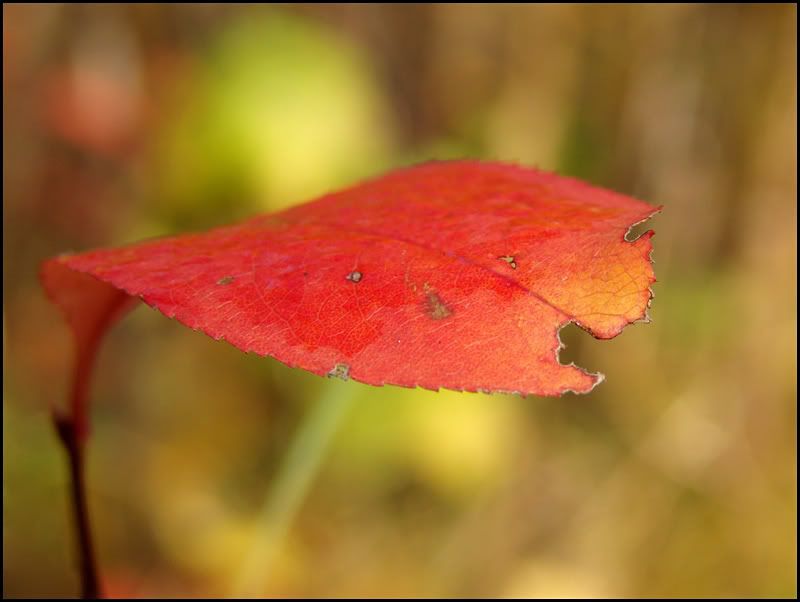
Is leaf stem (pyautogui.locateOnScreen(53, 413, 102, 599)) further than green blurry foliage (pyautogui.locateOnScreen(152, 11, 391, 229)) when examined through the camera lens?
No

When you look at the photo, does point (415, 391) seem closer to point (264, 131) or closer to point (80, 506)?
point (264, 131)

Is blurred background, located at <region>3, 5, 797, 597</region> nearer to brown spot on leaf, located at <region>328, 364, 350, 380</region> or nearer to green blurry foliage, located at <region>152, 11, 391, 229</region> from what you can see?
green blurry foliage, located at <region>152, 11, 391, 229</region>

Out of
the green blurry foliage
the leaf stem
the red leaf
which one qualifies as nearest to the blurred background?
the green blurry foliage

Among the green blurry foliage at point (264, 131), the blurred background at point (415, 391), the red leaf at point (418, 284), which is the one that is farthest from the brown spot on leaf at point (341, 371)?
the green blurry foliage at point (264, 131)

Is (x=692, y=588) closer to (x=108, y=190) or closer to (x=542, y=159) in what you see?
(x=542, y=159)

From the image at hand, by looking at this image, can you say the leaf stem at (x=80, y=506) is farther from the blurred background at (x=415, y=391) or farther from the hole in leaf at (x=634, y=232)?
the blurred background at (x=415, y=391)

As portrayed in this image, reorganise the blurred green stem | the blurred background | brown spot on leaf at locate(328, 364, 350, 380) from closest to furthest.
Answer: brown spot on leaf at locate(328, 364, 350, 380), the blurred green stem, the blurred background
